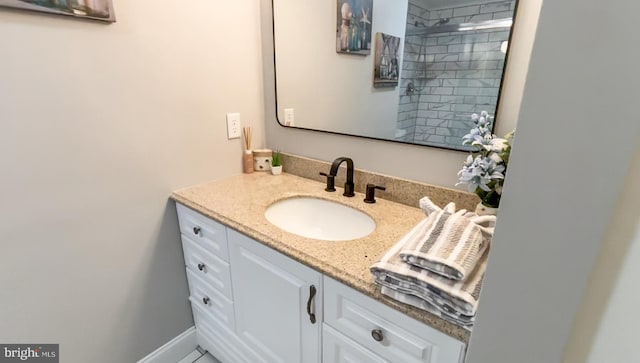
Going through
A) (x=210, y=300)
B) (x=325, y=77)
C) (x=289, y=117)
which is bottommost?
(x=210, y=300)

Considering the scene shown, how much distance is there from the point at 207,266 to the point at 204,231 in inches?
7.4

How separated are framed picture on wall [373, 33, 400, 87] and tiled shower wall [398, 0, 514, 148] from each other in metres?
0.05

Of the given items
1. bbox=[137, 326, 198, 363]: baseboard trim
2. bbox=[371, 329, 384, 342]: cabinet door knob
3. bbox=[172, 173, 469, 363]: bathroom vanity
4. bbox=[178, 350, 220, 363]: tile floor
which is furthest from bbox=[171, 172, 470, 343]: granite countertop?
bbox=[178, 350, 220, 363]: tile floor

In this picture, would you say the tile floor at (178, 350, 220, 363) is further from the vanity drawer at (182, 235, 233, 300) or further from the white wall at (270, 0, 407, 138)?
the white wall at (270, 0, 407, 138)

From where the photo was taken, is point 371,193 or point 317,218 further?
point 317,218

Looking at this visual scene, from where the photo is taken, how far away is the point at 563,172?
332 millimetres

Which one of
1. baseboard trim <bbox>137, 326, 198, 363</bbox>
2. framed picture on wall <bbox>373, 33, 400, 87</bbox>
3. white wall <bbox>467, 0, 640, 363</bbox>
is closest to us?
white wall <bbox>467, 0, 640, 363</bbox>

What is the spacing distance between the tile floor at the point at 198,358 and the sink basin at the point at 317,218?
863mm

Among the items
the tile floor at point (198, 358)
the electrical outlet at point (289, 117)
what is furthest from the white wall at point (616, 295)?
the tile floor at point (198, 358)

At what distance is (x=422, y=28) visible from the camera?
1.05 metres

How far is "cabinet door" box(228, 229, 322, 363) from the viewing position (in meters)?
0.92

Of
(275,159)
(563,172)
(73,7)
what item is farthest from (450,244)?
(73,7)

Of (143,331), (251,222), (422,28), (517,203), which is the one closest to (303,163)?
(251,222)

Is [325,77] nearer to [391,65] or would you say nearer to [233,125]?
[391,65]
